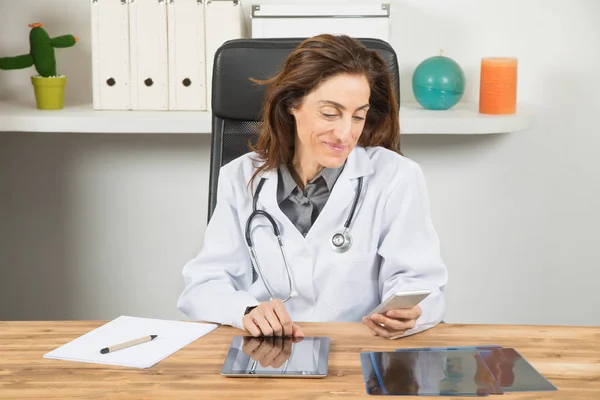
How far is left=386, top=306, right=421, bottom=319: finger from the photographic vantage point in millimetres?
1466

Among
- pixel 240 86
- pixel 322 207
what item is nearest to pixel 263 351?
pixel 322 207

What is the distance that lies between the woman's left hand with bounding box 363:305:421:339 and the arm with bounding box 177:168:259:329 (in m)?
0.31

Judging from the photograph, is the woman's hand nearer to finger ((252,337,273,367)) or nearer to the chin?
finger ((252,337,273,367))

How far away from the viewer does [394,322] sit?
4.81 ft

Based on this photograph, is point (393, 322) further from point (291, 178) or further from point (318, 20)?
point (318, 20)

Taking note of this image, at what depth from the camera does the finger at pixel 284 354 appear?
1.36 meters

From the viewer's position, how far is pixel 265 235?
5.88 ft

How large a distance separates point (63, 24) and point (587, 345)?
2079mm

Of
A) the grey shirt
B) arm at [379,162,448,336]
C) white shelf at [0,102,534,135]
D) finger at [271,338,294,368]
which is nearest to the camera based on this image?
finger at [271,338,294,368]

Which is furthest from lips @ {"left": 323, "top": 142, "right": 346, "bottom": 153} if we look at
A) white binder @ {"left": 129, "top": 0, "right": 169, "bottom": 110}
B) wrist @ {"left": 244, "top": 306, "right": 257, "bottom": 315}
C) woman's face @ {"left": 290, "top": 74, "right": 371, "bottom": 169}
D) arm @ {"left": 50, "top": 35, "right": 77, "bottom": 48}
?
arm @ {"left": 50, "top": 35, "right": 77, "bottom": 48}

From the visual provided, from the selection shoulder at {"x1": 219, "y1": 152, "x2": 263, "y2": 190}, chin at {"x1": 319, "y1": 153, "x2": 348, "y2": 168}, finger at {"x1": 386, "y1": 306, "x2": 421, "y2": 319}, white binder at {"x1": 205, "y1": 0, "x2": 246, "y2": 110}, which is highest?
white binder at {"x1": 205, "y1": 0, "x2": 246, "y2": 110}

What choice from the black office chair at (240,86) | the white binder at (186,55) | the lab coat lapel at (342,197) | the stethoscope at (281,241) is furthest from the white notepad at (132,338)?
the white binder at (186,55)

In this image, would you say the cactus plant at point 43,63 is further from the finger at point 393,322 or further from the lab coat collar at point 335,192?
the finger at point 393,322

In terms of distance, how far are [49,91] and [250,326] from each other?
147 cm
